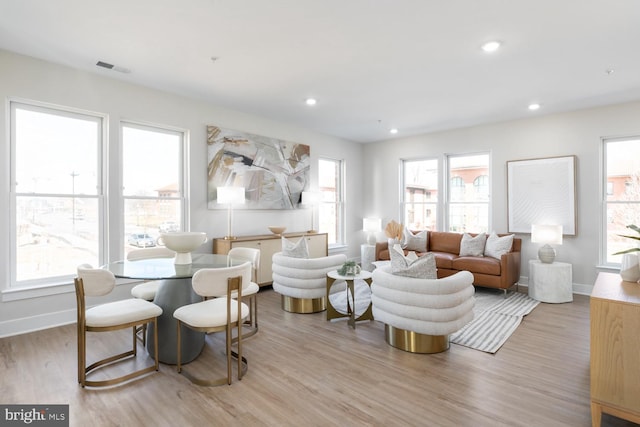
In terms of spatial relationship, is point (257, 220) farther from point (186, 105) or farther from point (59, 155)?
point (59, 155)

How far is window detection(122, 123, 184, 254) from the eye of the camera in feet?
14.0

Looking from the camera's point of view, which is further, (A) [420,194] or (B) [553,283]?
(A) [420,194]

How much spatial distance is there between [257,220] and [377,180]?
3129 mm

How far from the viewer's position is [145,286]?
10.8 ft

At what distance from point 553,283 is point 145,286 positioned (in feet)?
16.6

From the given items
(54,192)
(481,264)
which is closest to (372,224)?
(481,264)

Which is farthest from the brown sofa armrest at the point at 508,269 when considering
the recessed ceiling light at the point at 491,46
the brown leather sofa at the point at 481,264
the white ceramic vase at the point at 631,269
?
the recessed ceiling light at the point at 491,46

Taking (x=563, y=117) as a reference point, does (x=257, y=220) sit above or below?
below

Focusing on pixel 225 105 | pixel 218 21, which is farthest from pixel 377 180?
pixel 218 21

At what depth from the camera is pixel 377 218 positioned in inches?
295

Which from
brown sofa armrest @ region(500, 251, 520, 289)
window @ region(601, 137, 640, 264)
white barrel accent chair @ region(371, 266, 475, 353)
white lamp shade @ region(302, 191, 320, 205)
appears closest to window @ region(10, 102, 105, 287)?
white lamp shade @ region(302, 191, 320, 205)

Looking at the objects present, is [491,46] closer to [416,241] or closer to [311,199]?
[416,241]

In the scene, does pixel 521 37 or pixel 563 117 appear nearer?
pixel 521 37

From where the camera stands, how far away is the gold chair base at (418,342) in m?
2.96
